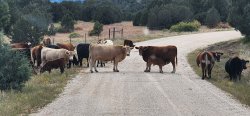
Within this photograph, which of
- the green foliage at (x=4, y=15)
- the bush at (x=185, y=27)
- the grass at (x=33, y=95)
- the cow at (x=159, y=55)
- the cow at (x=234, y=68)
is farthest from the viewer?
the bush at (x=185, y=27)

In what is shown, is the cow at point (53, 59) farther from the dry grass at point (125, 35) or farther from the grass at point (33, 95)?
the dry grass at point (125, 35)

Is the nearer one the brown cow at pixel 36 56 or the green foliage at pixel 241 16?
the brown cow at pixel 36 56

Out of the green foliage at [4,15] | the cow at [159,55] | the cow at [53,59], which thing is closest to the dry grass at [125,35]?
the green foliage at [4,15]

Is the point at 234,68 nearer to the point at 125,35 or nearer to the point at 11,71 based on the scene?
the point at 11,71

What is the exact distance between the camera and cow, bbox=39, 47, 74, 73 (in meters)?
28.6

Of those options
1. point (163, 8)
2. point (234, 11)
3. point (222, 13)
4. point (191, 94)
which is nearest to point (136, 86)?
point (191, 94)

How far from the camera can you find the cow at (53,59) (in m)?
28.6

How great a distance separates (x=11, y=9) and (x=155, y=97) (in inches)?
2528

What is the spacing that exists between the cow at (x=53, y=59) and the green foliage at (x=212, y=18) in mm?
71775

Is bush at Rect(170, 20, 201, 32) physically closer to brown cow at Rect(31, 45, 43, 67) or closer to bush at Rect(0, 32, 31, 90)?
brown cow at Rect(31, 45, 43, 67)

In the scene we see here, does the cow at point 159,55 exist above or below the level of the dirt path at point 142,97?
above

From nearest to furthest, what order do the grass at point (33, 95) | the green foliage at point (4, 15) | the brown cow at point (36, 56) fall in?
the grass at point (33, 95) → the brown cow at point (36, 56) → the green foliage at point (4, 15)

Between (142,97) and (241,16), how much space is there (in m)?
33.0

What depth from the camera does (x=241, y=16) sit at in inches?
2000
